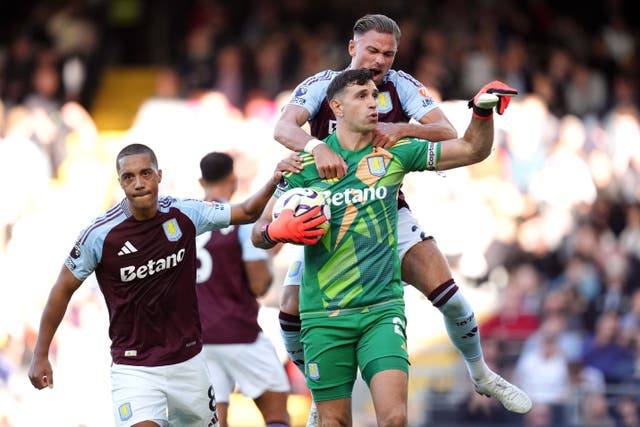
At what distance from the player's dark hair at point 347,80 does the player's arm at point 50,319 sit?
203cm

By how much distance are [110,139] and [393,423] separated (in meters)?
14.0

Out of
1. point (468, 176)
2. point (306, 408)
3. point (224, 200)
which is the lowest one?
point (306, 408)

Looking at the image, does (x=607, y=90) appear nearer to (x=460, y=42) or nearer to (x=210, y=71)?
(x=460, y=42)

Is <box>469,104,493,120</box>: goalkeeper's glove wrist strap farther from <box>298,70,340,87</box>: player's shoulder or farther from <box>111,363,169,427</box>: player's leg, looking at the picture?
<box>111,363,169,427</box>: player's leg

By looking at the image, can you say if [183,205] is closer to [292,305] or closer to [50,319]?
[292,305]

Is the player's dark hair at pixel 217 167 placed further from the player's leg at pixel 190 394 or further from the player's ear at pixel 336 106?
the player's ear at pixel 336 106

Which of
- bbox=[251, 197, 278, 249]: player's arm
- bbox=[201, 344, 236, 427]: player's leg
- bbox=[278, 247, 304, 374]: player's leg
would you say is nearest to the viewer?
bbox=[251, 197, 278, 249]: player's arm

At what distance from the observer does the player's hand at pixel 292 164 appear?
29.6ft

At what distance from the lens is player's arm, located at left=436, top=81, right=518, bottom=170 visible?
28.1 ft

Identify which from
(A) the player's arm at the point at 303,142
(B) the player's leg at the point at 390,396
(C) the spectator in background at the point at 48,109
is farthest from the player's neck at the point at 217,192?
(C) the spectator in background at the point at 48,109

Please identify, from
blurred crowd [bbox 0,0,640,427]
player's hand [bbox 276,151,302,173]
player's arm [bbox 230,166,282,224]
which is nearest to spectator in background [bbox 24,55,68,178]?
blurred crowd [bbox 0,0,640,427]

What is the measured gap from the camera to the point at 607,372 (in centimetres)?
1591

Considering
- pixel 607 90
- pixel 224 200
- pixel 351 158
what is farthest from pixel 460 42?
pixel 351 158

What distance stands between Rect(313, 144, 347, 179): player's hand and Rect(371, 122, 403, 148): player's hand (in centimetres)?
28
